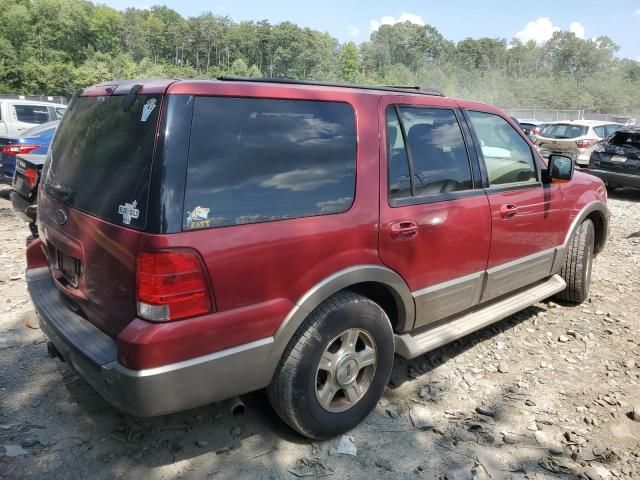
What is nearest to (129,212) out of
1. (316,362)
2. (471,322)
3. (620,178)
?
(316,362)

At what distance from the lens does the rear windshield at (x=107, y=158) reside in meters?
2.09


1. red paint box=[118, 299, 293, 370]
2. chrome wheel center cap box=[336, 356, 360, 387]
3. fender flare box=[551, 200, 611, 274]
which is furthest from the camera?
fender flare box=[551, 200, 611, 274]

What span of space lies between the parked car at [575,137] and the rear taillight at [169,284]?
13137mm

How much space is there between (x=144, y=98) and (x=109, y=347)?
1127mm

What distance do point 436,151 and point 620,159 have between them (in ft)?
30.4

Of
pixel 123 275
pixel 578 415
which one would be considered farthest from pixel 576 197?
pixel 123 275

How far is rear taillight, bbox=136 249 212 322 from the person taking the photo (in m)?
2.00

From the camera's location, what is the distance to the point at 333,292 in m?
2.47

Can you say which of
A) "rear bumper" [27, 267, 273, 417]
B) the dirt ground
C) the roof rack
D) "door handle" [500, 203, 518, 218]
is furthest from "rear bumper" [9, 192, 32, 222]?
"door handle" [500, 203, 518, 218]

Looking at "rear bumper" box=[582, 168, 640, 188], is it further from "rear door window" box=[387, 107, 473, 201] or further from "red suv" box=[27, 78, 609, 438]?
"rear door window" box=[387, 107, 473, 201]

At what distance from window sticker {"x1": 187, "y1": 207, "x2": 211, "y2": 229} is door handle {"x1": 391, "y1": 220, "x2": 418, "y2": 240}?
1.08 meters

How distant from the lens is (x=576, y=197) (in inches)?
169

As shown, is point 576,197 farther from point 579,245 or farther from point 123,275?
point 123,275

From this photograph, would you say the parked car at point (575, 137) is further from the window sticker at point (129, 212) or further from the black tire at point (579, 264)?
the window sticker at point (129, 212)
